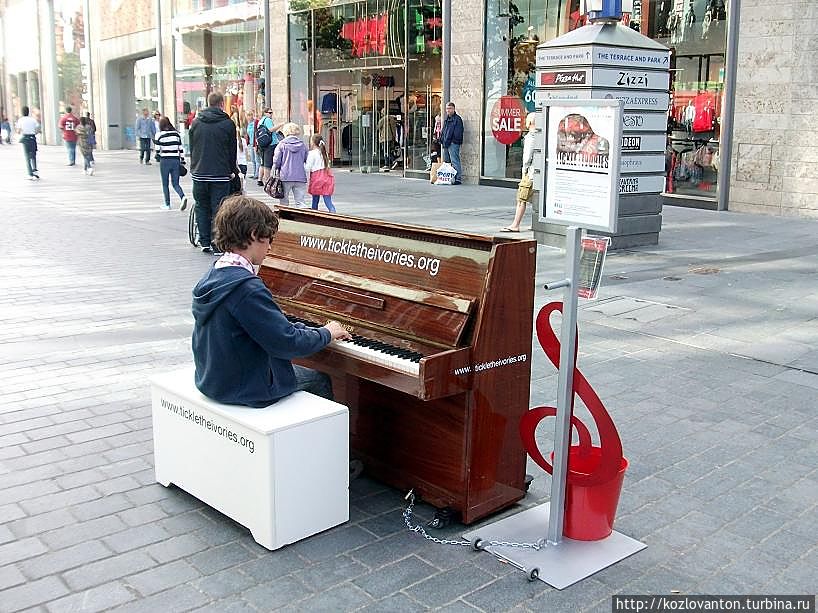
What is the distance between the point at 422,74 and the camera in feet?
75.9

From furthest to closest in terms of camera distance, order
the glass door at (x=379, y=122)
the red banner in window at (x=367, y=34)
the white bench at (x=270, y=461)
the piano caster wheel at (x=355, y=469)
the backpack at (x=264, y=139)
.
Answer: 1. the glass door at (x=379, y=122)
2. the red banner in window at (x=367, y=34)
3. the backpack at (x=264, y=139)
4. the piano caster wheel at (x=355, y=469)
5. the white bench at (x=270, y=461)

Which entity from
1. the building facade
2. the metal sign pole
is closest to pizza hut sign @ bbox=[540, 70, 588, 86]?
the building facade

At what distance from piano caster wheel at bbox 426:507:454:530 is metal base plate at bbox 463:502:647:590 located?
0.11m

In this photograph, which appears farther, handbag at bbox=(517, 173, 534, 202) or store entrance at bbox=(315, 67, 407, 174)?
store entrance at bbox=(315, 67, 407, 174)

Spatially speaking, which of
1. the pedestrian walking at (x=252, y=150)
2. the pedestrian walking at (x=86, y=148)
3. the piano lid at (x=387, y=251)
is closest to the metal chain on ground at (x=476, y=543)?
the piano lid at (x=387, y=251)

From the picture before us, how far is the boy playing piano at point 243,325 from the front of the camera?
3.89 metres

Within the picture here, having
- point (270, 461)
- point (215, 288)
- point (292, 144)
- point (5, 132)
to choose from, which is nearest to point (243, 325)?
point (215, 288)

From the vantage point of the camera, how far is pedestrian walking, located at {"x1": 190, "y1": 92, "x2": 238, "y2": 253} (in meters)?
10.8

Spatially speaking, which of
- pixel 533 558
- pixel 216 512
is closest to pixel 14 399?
pixel 216 512

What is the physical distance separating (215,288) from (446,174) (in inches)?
709

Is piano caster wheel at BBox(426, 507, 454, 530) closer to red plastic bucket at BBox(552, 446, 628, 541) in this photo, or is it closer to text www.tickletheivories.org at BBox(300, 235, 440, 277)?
red plastic bucket at BBox(552, 446, 628, 541)

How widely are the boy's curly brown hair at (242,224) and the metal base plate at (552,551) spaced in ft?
5.53

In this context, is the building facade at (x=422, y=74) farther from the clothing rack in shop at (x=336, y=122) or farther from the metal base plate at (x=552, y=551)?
the metal base plate at (x=552, y=551)

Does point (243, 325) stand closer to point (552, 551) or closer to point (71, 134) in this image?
point (552, 551)
